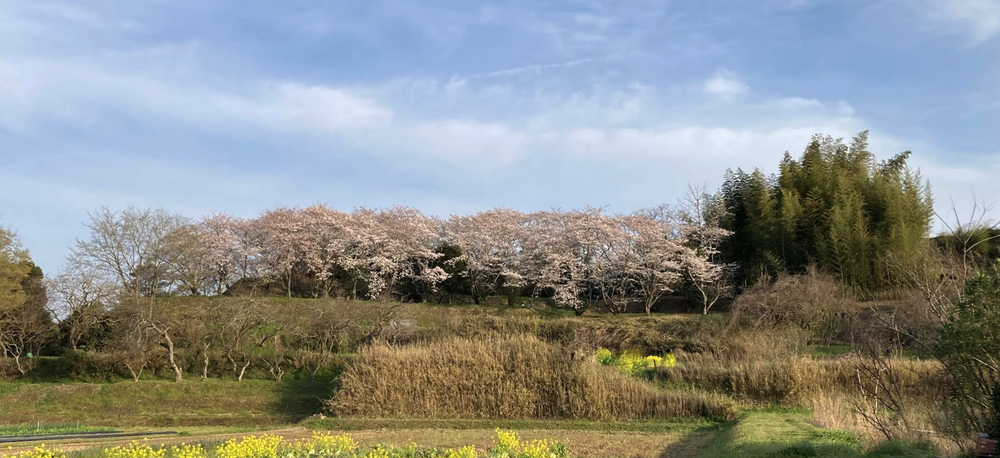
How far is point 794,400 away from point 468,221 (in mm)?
26083

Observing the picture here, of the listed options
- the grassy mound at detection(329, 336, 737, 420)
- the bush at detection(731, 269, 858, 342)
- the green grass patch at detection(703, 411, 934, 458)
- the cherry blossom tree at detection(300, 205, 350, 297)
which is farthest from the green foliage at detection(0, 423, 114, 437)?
the bush at detection(731, 269, 858, 342)

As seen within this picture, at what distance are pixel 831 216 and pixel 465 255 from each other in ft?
60.3

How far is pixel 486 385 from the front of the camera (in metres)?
20.3

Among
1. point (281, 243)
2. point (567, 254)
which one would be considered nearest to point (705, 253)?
point (567, 254)

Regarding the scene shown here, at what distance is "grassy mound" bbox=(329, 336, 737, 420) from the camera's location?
63.8ft

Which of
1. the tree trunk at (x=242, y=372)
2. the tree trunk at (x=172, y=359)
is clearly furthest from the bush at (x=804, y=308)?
the tree trunk at (x=172, y=359)

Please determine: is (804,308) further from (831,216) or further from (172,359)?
(172,359)

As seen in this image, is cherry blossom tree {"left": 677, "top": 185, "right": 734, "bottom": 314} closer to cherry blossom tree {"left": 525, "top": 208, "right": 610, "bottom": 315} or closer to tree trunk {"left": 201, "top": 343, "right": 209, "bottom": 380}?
cherry blossom tree {"left": 525, "top": 208, "right": 610, "bottom": 315}

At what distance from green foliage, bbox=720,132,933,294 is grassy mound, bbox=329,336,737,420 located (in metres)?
13.4

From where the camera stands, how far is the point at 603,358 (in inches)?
953

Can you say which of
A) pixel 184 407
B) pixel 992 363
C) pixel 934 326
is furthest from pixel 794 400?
pixel 184 407

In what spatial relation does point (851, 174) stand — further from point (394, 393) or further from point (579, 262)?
point (394, 393)

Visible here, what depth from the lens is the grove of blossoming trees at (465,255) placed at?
37625mm

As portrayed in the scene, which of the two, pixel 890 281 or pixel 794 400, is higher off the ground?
pixel 890 281
